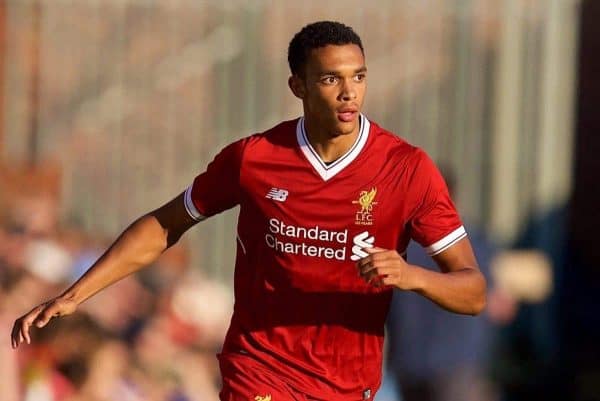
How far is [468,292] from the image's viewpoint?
19.2 feet

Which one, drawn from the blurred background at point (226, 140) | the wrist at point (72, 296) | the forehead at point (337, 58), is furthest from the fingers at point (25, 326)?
the blurred background at point (226, 140)

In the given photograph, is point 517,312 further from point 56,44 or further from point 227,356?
point 227,356

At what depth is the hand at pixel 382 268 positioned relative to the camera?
5293 mm

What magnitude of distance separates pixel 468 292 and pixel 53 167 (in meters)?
5.42

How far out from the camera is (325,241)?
5.99 m

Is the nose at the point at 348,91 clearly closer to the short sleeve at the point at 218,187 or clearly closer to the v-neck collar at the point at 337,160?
the v-neck collar at the point at 337,160

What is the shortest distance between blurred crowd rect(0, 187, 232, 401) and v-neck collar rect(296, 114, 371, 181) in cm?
340

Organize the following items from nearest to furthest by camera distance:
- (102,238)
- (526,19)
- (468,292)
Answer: (468,292)
(102,238)
(526,19)

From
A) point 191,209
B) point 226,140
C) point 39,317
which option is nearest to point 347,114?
point 191,209

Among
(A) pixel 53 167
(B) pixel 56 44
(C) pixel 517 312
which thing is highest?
(B) pixel 56 44

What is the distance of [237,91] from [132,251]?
4938mm

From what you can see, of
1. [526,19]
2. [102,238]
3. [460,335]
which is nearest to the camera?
[460,335]

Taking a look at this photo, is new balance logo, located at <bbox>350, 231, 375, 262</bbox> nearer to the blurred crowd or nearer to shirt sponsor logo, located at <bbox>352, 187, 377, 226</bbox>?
shirt sponsor logo, located at <bbox>352, 187, 377, 226</bbox>

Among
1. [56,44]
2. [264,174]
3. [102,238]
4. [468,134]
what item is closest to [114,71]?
[56,44]
